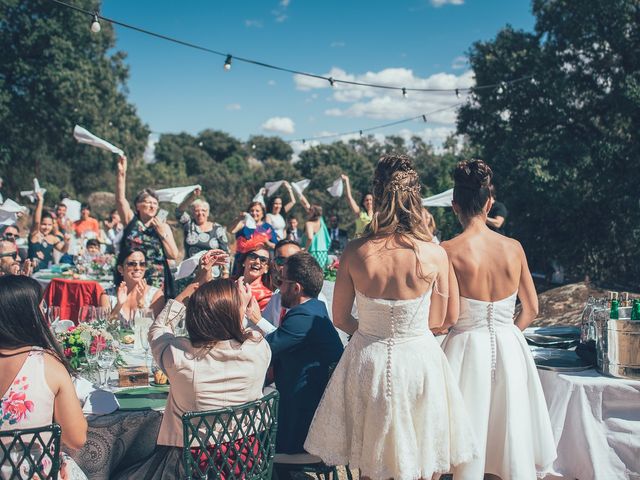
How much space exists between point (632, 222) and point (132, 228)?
9.81 meters

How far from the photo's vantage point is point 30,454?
6.40ft

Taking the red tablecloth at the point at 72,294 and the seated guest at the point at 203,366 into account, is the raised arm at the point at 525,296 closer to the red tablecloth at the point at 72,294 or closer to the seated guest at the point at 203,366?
the seated guest at the point at 203,366

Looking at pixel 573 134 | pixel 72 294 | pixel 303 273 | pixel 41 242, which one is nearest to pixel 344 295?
pixel 303 273

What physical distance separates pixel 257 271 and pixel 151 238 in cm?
147

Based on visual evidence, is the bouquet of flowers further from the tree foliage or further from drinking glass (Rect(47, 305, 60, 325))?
the tree foliage

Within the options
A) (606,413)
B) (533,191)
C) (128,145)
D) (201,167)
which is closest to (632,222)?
(533,191)

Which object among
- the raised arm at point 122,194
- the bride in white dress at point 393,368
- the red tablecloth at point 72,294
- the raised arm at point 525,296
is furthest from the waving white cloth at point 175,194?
the bride in white dress at point 393,368

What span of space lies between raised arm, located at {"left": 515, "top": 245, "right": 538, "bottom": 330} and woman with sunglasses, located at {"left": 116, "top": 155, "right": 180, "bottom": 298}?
3.09 meters

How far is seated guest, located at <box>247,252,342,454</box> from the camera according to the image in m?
2.77

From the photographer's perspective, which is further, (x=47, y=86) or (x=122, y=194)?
(x=47, y=86)

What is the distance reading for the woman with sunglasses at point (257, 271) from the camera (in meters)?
4.30

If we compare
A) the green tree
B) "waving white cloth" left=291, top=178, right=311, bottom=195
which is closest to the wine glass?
"waving white cloth" left=291, top=178, right=311, bottom=195

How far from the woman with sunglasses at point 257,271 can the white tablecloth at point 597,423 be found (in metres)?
2.09

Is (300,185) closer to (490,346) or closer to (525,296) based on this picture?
(525,296)
